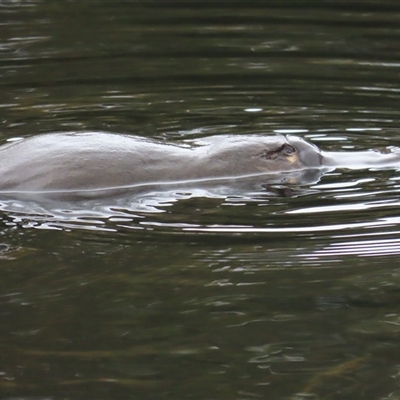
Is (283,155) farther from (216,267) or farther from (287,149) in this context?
(216,267)

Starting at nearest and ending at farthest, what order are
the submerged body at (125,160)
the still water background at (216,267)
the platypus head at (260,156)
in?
1. the still water background at (216,267)
2. the submerged body at (125,160)
3. the platypus head at (260,156)

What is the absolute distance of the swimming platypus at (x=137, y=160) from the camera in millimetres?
5887

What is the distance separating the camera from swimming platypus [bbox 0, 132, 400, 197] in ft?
19.3

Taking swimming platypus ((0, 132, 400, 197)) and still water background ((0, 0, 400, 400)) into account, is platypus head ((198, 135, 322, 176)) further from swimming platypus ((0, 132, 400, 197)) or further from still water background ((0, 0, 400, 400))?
still water background ((0, 0, 400, 400))

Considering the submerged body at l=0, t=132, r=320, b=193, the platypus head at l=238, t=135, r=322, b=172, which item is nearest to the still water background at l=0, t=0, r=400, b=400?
the platypus head at l=238, t=135, r=322, b=172

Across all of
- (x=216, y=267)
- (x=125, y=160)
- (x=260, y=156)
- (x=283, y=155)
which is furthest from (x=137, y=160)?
(x=216, y=267)

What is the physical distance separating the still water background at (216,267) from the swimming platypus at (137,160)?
0.29 metres

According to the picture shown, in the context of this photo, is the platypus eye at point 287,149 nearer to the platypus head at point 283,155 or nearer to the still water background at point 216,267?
the platypus head at point 283,155

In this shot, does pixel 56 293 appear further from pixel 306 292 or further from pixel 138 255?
pixel 306 292

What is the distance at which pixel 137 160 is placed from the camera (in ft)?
20.0

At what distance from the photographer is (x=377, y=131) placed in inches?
286

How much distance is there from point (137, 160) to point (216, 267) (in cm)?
156

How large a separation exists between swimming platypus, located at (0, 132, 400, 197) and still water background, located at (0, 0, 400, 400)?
291 millimetres

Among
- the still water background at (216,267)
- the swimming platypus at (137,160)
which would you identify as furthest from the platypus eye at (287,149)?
the still water background at (216,267)
